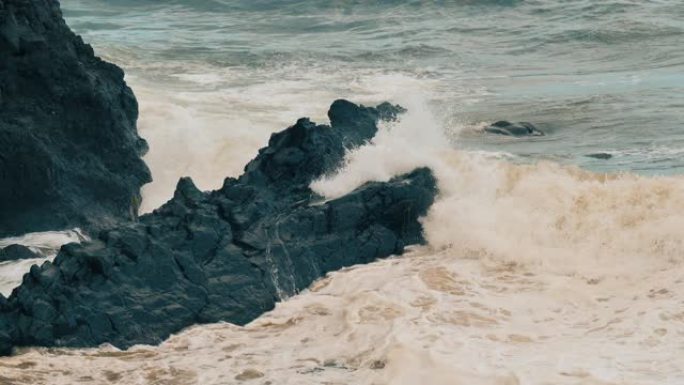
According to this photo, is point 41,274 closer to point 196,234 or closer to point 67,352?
point 67,352

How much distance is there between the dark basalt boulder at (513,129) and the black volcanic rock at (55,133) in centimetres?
860

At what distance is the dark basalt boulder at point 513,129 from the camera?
22.0m

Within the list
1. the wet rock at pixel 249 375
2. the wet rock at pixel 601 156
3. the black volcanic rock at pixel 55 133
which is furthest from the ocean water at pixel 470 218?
the black volcanic rock at pixel 55 133

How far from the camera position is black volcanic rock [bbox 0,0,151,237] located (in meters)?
14.1

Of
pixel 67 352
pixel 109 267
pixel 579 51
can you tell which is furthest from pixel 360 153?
pixel 579 51

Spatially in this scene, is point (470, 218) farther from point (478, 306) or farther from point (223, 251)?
point (223, 251)

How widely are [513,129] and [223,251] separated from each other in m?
10.7

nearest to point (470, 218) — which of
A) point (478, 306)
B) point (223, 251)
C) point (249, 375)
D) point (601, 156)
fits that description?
point (478, 306)

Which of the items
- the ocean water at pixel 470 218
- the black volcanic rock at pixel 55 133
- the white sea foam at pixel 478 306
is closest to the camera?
the white sea foam at pixel 478 306

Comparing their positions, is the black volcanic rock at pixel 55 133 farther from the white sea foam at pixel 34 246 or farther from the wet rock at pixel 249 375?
the wet rock at pixel 249 375

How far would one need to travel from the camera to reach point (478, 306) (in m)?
11.9

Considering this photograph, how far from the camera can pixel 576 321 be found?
11469mm

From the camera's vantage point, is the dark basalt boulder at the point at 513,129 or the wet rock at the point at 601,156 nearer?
the wet rock at the point at 601,156

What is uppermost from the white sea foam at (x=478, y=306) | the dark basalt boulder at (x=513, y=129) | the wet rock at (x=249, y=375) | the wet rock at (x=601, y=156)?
the white sea foam at (x=478, y=306)
